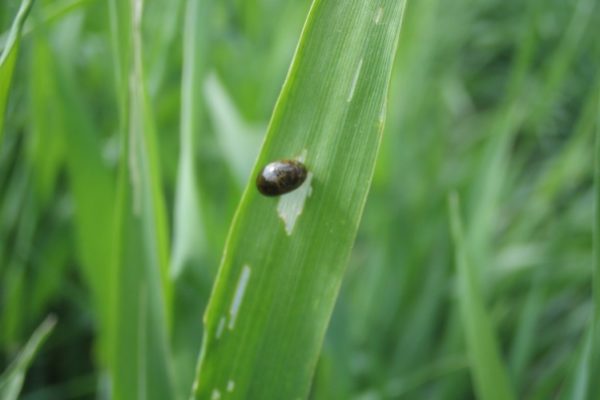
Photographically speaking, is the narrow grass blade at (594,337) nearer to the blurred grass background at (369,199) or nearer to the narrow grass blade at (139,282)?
the blurred grass background at (369,199)

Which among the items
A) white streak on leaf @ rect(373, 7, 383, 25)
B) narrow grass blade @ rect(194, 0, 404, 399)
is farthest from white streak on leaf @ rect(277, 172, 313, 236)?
white streak on leaf @ rect(373, 7, 383, 25)

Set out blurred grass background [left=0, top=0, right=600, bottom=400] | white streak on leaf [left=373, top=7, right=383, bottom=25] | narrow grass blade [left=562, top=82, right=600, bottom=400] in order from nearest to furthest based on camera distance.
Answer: white streak on leaf [left=373, top=7, right=383, bottom=25] → narrow grass blade [left=562, top=82, right=600, bottom=400] → blurred grass background [left=0, top=0, right=600, bottom=400]

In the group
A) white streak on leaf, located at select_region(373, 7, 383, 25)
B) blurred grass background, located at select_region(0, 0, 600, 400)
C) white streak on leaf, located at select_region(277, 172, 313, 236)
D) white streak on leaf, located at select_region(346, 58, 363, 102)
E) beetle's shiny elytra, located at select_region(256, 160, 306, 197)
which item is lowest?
blurred grass background, located at select_region(0, 0, 600, 400)

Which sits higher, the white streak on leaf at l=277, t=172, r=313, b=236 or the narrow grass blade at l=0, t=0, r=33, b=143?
the narrow grass blade at l=0, t=0, r=33, b=143

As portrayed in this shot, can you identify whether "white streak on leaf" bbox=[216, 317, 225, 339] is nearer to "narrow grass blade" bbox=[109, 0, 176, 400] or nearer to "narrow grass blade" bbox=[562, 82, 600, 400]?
"narrow grass blade" bbox=[109, 0, 176, 400]

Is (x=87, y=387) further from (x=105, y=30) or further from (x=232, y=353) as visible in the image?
(x=105, y=30)

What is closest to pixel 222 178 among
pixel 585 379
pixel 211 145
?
pixel 211 145
